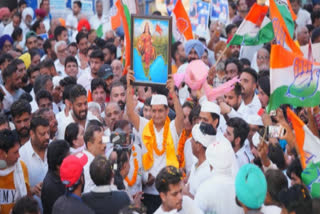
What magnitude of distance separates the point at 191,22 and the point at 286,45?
180 inches

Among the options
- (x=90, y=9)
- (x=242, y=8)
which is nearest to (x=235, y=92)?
(x=242, y=8)

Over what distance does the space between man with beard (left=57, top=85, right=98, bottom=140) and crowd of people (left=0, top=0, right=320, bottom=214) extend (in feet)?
0.04

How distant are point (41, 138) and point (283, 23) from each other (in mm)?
3019

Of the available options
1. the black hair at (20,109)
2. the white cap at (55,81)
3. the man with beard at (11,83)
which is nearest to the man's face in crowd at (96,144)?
the black hair at (20,109)

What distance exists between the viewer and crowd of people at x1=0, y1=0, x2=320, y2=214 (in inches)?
221

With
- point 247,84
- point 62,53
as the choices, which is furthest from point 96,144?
point 62,53

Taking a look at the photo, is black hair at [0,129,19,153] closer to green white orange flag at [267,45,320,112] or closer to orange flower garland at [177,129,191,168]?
orange flower garland at [177,129,191,168]

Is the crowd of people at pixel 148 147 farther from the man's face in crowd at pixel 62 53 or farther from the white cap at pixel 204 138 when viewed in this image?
the man's face in crowd at pixel 62 53

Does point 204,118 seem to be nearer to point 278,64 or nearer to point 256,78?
point 278,64

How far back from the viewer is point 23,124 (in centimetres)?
823

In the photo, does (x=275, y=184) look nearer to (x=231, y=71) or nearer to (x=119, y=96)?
(x=119, y=96)

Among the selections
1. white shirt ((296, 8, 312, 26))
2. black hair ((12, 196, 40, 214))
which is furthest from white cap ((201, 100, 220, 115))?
white shirt ((296, 8, 312, 26))

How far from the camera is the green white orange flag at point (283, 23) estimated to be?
24.3 ft

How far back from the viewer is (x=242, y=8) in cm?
1520
